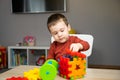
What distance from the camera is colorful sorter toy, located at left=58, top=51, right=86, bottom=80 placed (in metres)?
0.80

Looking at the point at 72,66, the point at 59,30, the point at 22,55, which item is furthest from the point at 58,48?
the point at 22,55

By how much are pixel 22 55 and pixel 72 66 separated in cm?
250

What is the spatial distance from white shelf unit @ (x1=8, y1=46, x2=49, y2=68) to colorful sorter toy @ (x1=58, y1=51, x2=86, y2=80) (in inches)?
87.5

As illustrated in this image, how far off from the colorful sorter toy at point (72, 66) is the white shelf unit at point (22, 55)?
2.22 meters

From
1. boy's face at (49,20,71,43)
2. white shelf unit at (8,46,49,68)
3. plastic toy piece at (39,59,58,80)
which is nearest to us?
plastic toy piece at (39,59,58,80)

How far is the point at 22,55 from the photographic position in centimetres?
322

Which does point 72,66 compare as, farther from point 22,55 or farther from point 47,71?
point 22,55

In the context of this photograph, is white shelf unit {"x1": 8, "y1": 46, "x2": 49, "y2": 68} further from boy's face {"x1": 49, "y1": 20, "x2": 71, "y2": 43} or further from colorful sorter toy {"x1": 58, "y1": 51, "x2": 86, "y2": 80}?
colorful sorter toy {"x1": 58, "y1": 51, "x2": 86, "y2": 80}

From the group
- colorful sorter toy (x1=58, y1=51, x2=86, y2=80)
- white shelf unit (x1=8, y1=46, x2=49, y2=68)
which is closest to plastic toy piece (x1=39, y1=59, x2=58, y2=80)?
colorful sorter toy (x1=58, y1=51, x2=86, y2=80)

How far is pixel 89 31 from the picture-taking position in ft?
9.91

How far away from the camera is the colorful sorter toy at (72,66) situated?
2.63 feet

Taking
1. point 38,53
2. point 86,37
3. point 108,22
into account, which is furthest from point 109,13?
point 86,37

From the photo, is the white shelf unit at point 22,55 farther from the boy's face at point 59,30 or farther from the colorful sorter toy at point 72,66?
the colorful sorter toy at point 72,66

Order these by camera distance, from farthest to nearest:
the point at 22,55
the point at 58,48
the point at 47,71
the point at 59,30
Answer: the point at 22,55
the point at 58,48
the point at 59,30
the point at 47,71
